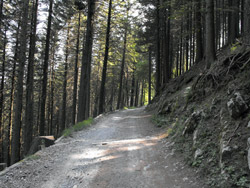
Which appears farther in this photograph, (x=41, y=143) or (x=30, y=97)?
(x=30, y=97)

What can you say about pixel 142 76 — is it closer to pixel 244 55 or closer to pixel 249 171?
pixel 244 55

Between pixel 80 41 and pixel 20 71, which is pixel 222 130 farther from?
pixel 80 41

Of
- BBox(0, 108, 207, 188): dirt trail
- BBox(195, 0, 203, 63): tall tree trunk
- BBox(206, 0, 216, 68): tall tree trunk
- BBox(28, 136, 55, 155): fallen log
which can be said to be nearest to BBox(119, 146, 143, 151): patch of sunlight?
BBox(0, 108, 207, 188): dirt trail

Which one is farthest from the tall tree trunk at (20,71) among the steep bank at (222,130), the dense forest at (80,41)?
the steep bank at (222,130)

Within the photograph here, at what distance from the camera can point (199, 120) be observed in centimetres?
580

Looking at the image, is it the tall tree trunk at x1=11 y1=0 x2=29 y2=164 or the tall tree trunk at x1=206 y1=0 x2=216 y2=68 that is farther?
the tall tree trunk at x1=11 y1=0 x2=29 y2=164

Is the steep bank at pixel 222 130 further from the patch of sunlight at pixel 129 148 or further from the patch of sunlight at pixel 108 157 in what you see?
the patch of sunlight at pixel 108 157

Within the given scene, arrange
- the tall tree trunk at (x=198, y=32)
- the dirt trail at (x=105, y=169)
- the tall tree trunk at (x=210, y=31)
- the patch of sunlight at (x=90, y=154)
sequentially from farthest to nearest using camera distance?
the tall tree trunk at (x=198, y=32) → the tall tree trunk at (x=210, y=31) → the patch of sunlight at (x=90, y=154) → the dirt trail at (x=105, y=169)

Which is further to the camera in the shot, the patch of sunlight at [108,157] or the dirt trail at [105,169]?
the patch of sunlight at [108,157]

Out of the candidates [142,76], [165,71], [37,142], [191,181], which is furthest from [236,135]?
[142,76]

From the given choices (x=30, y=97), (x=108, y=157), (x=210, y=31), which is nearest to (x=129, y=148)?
(x=108, y=157)

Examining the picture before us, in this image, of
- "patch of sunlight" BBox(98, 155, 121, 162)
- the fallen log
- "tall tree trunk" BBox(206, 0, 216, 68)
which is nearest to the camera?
"patch of sunlight" BBox(98, 155, 121, 162)

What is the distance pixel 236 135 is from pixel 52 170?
4758mm

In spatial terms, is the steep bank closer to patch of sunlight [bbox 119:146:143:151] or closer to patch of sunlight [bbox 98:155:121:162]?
patch of sunlight [bbox 119:146:143:151]
